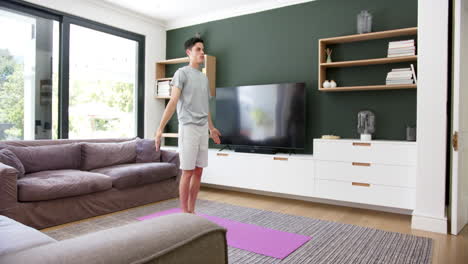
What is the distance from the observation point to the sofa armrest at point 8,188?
246 centimetres

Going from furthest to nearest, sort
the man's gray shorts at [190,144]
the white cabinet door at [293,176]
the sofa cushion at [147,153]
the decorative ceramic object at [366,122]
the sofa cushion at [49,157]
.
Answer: the sofa cushion at [147,153]
the white cabinet door at [293,176]
the decorative ceramic object at [366,122]
the sofa cushion at [49,157]
the man's gray shorts at [190,144]

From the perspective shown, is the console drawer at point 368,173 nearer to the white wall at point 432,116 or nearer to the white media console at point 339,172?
the white media console at point 339,172

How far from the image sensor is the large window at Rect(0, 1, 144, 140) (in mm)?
3654

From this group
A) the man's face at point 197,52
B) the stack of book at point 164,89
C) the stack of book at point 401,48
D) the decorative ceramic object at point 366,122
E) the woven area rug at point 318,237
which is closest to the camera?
the woven area rug at point 318,237

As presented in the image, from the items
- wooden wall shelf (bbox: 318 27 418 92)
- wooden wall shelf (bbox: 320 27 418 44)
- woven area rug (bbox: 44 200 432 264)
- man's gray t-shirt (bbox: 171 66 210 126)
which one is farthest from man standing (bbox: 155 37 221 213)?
wooden wall shelf (bbox: 320 27 418 44)

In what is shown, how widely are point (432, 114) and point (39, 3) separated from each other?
4265mm

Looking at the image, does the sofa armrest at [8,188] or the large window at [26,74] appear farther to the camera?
the large window at [26,74]

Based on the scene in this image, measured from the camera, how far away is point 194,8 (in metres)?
4.63

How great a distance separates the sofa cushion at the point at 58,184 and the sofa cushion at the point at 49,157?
0.10 m

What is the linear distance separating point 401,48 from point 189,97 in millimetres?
2180

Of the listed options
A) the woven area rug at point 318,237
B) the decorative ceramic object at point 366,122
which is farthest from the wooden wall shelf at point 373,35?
the woven area rug at point 318,237

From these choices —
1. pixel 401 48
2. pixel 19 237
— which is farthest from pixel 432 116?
pixel 19 237

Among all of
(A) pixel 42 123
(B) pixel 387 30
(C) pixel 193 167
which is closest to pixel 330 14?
(B) pixel 387 30

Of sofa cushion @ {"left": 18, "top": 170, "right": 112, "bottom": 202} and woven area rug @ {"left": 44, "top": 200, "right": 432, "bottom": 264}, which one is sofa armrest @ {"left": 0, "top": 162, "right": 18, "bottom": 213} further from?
woven area rug @ {"left": 44, "top": 200, "right": 432, "bottom": 264}
